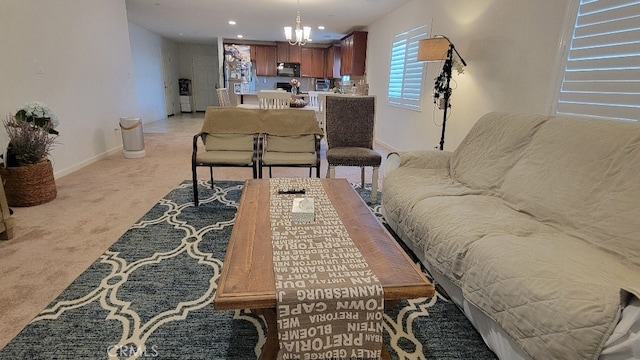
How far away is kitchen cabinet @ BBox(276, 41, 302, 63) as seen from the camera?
9336 mm

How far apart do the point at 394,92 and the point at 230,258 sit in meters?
4.94

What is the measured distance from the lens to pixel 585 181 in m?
1.59

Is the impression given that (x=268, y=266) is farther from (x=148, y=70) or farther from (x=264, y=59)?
(x=264, y=59)

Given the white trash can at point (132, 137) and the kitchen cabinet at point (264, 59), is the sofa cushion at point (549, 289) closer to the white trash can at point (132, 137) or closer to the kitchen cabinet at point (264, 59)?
the white trash can at point (132, 137)

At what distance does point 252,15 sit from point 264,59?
3547 mm

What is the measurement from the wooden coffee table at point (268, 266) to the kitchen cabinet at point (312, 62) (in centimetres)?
844

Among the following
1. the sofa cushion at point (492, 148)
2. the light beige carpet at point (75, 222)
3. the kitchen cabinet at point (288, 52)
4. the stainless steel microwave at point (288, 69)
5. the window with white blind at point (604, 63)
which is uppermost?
the kitchen cabinet at point (288, 52)

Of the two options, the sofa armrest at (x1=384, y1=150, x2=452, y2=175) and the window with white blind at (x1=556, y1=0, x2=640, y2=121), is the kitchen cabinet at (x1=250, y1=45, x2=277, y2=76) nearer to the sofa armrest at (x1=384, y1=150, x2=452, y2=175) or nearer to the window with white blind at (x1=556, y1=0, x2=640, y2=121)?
the sofa armrest at (x1=384, y1=150, x2=452, y2=175)

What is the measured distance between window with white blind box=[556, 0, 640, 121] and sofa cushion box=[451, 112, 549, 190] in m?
0.34

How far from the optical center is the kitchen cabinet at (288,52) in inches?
368

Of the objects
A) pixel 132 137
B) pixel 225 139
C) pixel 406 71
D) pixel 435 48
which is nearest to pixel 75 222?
pixel 225 139

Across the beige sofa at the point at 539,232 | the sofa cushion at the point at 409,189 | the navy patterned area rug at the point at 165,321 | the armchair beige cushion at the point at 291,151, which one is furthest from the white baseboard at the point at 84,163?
the beige sofa at the point at 539,232

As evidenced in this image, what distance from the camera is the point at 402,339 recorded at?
147 cm

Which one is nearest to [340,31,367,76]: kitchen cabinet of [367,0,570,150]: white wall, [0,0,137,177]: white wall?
[367,0,570,150]: white wall
